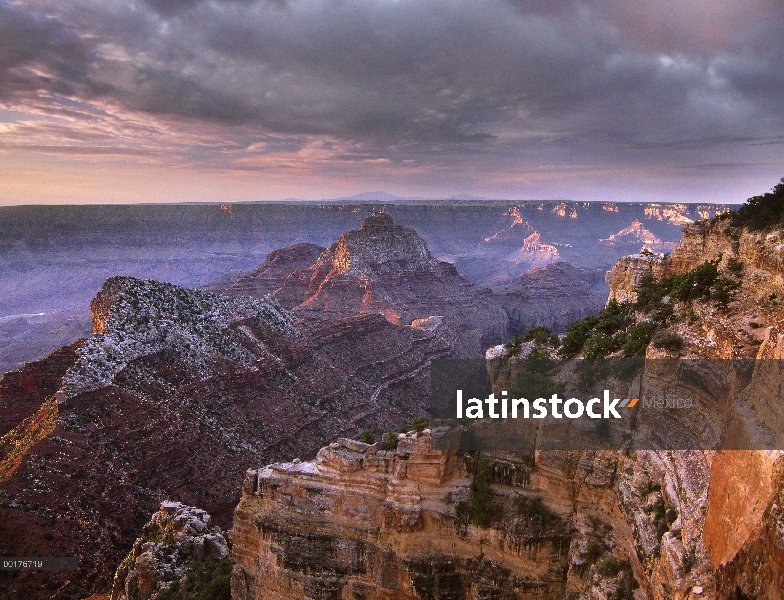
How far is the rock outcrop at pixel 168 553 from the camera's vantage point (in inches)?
835

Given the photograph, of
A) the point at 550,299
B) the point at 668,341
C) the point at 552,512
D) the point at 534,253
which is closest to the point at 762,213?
the point at 668,341

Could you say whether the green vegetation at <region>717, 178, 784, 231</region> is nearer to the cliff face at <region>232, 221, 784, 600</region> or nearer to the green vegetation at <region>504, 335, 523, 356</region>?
the cliff face at <region>232, 221, 784, 600</region>

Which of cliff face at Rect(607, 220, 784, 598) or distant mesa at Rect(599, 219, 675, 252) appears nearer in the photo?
cliff face at Rect(607, 220, 784, 598)

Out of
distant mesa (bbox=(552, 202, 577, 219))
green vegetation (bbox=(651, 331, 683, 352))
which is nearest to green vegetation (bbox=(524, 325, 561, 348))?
green vegetation (bbox=(651, 331, 683, 352))

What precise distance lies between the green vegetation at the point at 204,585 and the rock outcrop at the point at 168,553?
→ 21 centimetres

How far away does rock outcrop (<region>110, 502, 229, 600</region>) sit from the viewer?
21.2 metres

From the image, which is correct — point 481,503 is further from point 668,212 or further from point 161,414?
point 668,212

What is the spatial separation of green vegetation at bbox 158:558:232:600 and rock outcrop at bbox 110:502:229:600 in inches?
8.3

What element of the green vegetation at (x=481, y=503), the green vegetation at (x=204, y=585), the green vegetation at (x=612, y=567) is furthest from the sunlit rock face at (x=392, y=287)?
the green vegetation at (x=612, y=567)

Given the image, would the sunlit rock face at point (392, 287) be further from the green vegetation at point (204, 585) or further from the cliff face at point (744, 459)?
the cliff face at point (744, 459)

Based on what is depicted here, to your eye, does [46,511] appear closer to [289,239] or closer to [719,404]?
[719,404]

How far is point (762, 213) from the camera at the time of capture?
2006 cm

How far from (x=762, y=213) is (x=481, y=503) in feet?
54.5

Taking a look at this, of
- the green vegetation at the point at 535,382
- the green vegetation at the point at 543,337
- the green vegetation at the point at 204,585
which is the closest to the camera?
the green vegetation at the point at 535,382
